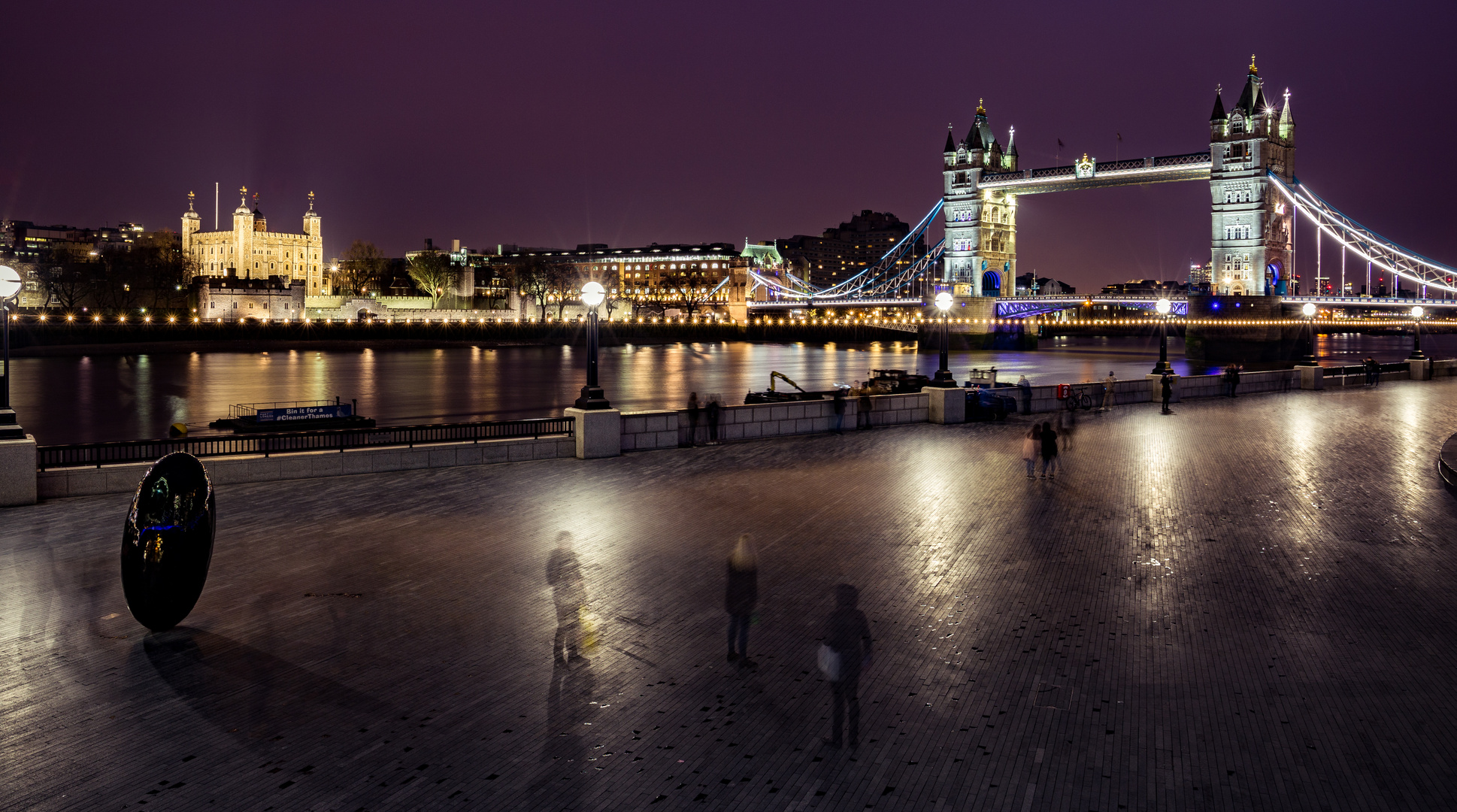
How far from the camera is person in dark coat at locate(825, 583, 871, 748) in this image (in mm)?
6004

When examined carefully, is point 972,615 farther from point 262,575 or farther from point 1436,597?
point 262,575

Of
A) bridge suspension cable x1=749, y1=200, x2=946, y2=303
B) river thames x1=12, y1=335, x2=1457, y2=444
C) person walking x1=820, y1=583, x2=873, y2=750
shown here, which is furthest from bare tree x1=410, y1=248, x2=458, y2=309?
person walking x1=820, y1=583, x2=873, y2=750

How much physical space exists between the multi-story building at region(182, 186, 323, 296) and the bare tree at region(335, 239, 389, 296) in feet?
13.4

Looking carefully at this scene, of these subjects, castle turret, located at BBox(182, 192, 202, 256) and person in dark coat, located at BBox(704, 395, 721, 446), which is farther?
castle turret, located at BBox(182, 192, 202, 256)

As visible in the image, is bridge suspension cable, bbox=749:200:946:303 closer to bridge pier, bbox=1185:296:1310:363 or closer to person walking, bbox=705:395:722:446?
bridge pier, bbox=1185:296:1310:363

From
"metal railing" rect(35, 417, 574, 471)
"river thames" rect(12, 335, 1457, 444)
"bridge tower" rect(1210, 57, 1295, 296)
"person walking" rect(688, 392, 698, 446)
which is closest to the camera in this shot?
"metal railing" rect(35, 417, 574, 471)

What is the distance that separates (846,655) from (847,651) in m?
0.08

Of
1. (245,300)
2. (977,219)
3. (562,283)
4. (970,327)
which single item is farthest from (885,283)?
(245,300)

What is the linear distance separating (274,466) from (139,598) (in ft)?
22.3

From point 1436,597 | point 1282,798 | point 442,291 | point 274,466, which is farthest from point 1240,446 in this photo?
point 442,291

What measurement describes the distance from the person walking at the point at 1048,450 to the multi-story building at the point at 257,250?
14741cm

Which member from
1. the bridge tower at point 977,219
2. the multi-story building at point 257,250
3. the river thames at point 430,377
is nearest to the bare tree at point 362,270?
the multi-story building at point 257,250

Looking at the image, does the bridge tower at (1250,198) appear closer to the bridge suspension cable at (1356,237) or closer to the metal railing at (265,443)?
the bridge suspension cable at (1356,237)

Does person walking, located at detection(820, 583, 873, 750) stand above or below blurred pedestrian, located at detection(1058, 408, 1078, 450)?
below
